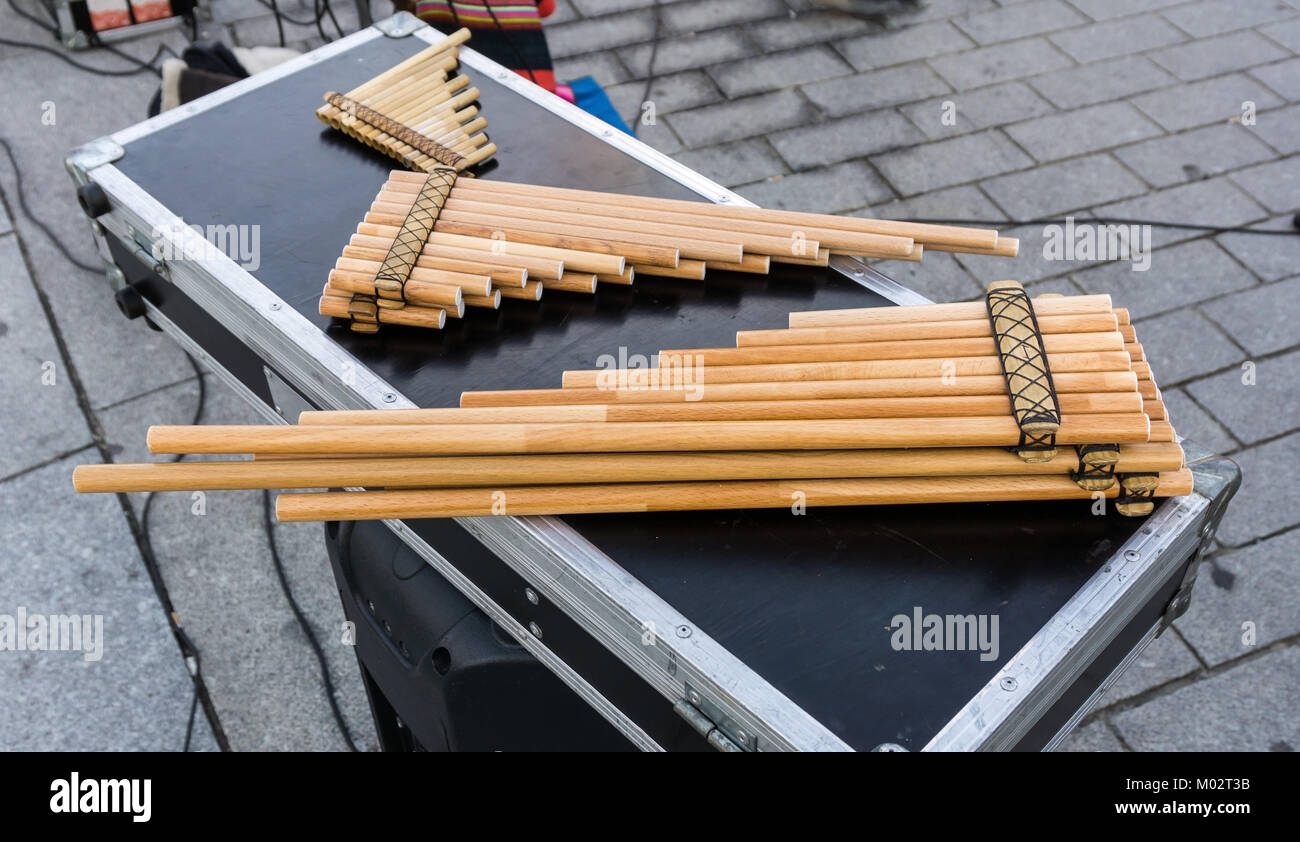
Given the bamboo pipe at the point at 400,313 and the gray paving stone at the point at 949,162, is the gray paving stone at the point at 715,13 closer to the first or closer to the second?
the gray paving stone at the point at 949,162

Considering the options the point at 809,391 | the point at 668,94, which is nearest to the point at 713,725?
the point at 809,391

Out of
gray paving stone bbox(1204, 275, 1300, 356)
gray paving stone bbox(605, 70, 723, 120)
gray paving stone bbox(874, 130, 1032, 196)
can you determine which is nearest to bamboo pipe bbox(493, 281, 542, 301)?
gray paving stone bbox(874, 130, 1032, 196)

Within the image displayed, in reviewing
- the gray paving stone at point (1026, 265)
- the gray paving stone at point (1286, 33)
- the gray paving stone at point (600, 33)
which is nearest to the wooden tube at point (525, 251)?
the gray paving stone at point (1026, 265)

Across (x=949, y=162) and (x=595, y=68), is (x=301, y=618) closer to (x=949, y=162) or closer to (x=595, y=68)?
(x=595, y=68)

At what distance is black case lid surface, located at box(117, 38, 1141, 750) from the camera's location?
186cm

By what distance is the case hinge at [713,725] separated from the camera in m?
1.83

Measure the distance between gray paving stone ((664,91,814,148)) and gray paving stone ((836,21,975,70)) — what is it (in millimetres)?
567

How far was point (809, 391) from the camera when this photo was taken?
203 centimetres

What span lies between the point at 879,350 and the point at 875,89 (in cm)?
396

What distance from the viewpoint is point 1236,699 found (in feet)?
10.8

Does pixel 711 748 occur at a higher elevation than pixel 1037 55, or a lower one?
lower
